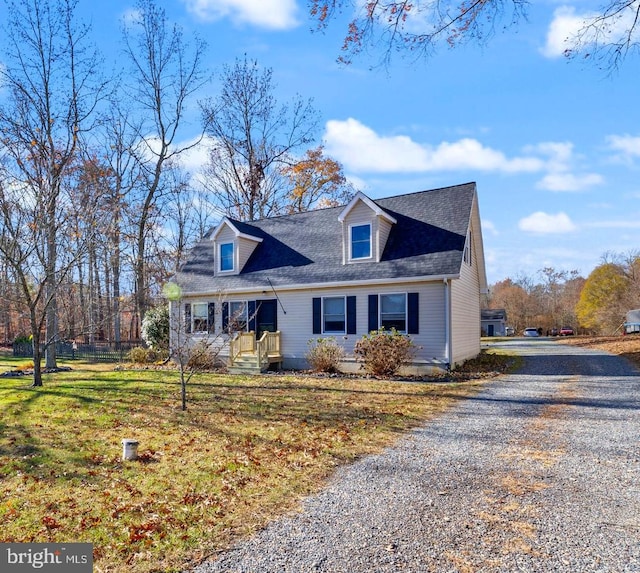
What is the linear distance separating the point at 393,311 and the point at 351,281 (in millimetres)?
1617

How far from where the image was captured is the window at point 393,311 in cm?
1361

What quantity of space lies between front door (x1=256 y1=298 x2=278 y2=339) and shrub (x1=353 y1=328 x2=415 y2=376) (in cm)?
391

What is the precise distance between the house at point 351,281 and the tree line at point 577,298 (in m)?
12.9

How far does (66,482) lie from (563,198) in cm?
1680

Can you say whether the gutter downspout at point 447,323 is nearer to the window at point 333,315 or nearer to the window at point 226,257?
the window at point 333,315

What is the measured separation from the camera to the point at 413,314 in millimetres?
13367

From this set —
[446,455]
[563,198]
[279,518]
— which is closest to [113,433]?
[279,518]

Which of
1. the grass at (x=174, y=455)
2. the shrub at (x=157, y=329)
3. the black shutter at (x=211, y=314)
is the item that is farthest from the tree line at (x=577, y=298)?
the grass at (x=174, y=455)

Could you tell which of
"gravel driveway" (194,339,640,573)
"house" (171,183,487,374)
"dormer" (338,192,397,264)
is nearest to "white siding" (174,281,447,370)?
"house" (171,183,487,374)

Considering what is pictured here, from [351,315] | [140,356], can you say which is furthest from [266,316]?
[140,356]

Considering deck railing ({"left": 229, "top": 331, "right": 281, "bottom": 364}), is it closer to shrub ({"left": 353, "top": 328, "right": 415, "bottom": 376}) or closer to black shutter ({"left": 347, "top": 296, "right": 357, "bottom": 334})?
black shutter ({"left": 347, "top": 296, "right": 357, "bottom": 334})

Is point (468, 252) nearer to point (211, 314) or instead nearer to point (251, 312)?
point (251, 312)

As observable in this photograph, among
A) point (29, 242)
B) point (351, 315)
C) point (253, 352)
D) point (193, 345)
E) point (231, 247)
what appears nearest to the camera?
point (29, 242)

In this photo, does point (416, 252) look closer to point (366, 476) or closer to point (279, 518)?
point (366, 476)
